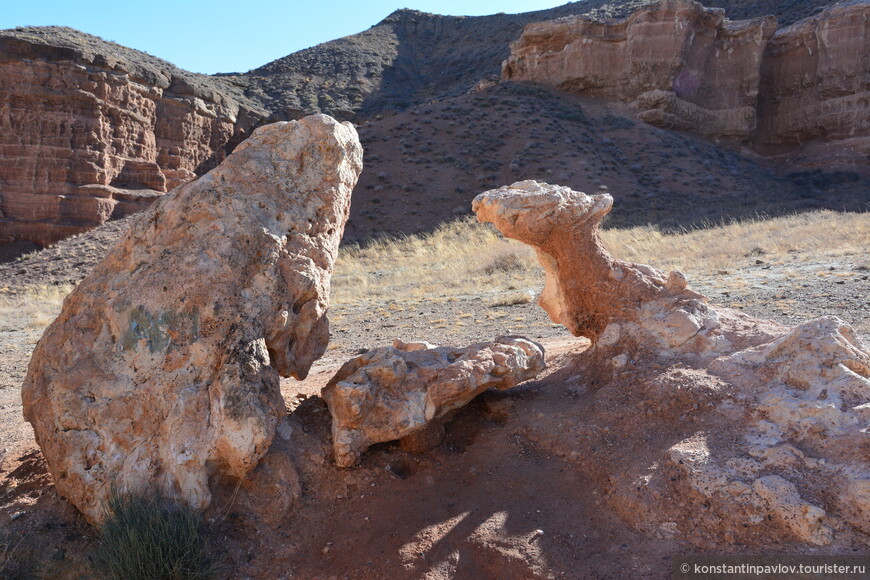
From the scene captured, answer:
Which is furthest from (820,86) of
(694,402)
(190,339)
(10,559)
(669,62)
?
(10,559)

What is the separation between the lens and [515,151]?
87.4 ft

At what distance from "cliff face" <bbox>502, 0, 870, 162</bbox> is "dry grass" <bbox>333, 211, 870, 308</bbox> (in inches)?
564

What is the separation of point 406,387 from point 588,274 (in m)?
1.62

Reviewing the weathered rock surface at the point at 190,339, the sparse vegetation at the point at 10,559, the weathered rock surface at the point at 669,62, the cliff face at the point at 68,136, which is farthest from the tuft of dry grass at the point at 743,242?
the cliff face at the point at 68,136

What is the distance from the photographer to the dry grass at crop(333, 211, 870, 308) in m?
12.0

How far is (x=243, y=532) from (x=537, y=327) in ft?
18.9

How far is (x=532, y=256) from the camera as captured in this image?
14.3 meters

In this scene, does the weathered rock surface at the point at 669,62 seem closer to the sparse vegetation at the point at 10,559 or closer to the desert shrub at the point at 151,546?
the desert shrub at the point at 151,546

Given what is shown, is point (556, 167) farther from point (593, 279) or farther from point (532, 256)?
point (593, 279)

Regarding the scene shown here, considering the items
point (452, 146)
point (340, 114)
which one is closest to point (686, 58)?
point (452, 146)

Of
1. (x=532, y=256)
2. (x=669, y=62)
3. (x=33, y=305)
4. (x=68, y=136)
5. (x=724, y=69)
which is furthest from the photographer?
(x=724, y=69)

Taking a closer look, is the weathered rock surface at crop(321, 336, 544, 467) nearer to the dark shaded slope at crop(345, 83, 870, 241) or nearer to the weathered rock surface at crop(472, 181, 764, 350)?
the weathered rock surface at crop(472, 181, 764, 350)

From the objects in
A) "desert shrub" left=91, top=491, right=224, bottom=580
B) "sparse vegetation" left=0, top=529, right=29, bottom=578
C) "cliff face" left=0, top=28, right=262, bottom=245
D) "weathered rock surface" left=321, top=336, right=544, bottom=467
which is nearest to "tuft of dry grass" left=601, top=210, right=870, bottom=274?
"weathered rock surface" left=321, top=336, right=544, bottom=467

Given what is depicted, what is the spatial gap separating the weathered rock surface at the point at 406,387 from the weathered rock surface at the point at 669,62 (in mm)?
28661
